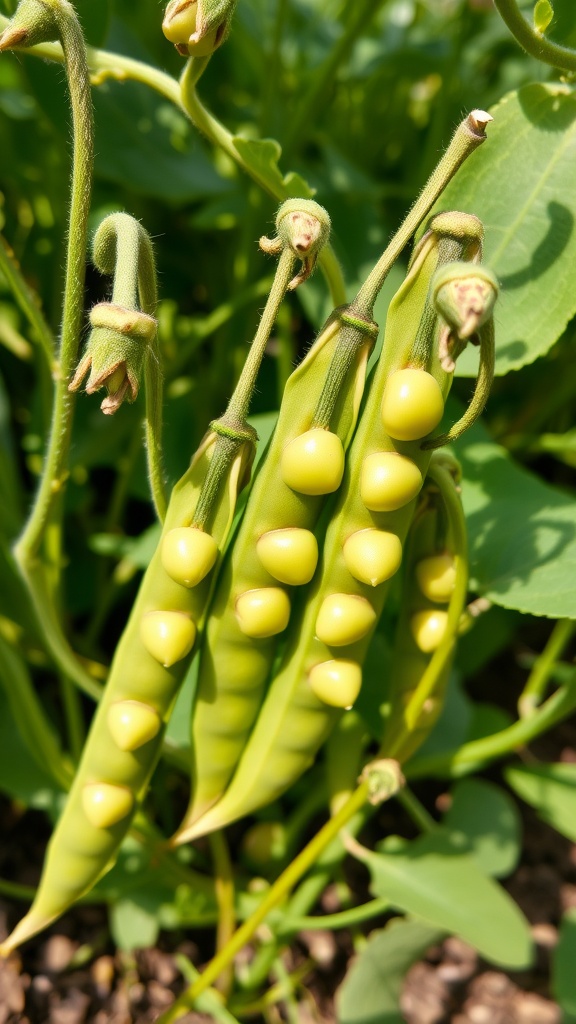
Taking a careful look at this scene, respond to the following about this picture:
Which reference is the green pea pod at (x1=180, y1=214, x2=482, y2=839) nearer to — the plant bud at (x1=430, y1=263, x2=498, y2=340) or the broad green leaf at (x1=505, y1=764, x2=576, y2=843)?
the plant bud at (x1=430, y1=263, x2=498, y2=340)

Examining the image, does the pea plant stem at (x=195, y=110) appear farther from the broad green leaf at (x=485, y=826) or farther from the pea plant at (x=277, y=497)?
the broad green leaf at (x=485, y=826)

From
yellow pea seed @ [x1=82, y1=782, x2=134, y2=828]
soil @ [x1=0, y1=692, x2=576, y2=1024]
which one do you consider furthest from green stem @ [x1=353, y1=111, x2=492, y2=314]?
soil @ [x1=0, y1=692, x2=576, y2=1024]

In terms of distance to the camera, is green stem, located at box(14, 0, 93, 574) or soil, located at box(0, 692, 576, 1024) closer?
green stem, located at box(14, 0, 93, 574)

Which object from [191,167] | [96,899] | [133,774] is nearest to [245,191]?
[191,167]

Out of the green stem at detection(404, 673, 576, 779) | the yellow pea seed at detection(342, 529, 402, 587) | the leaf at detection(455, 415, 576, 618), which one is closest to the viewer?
the yellow pea seed at detection(342, 529, 402, 587)

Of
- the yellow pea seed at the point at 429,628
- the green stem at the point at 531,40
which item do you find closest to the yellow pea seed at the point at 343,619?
the yellow pea seed at the point at 429,628

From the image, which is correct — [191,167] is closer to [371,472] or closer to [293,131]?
[293,131]
